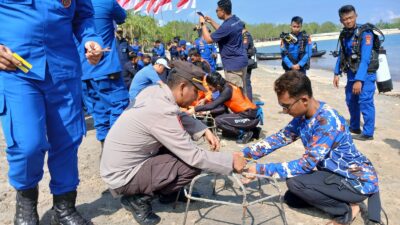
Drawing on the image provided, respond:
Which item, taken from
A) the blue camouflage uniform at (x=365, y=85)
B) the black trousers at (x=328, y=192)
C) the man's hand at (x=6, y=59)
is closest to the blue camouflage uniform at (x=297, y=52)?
the blue camouflage uniform at (x=365, y=85)

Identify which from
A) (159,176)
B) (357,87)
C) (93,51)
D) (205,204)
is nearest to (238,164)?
(159,176)

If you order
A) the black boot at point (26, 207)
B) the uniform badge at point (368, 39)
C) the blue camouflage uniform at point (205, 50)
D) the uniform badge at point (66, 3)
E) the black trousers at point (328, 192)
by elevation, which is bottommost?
the black trousers at point (328, 192)

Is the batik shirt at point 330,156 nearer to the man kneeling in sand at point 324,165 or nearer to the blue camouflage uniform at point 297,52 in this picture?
the man kneeling in sand at point 324,165

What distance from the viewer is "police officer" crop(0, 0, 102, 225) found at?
7.17 feet

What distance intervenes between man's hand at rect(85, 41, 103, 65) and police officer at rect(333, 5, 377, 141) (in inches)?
147

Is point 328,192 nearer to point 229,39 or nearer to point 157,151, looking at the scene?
point 157,151

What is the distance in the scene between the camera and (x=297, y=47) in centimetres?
678

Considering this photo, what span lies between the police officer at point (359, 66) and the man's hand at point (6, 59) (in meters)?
4.29

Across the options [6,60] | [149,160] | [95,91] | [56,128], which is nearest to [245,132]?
[95,91]

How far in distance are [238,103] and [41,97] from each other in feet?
11.0

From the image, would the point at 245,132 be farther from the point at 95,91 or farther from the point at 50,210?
the point at 50,210

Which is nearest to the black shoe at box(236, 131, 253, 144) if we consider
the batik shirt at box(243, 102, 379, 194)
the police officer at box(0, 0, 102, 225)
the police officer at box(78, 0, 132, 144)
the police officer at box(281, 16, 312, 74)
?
the police officer at box(78, 0, 132, 144)

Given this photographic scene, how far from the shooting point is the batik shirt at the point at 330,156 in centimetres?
267

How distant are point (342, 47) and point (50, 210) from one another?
14.7 feet
